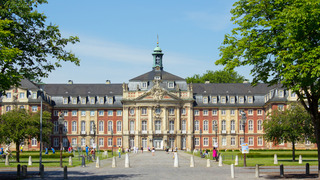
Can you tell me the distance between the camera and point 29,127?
59500mm

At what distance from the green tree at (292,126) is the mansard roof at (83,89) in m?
52.7

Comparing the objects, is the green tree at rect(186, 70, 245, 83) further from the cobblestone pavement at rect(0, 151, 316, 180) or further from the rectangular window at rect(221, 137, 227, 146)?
the cobblestone pavement at rect(0, 151, 316, 180)

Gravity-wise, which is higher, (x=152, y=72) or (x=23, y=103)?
(x=152, y=72)

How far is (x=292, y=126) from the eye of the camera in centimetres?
6172

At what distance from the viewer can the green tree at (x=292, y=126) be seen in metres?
61.2

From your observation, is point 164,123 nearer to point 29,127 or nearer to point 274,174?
point 29,127

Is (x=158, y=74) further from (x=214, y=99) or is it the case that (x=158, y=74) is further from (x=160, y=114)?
(x=214, y=99)

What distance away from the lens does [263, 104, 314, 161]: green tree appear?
61188 mm

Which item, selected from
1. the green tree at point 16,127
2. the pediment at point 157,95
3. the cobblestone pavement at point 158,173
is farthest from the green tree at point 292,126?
the pediment at point 157,95

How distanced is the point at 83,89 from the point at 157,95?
16.6 metres

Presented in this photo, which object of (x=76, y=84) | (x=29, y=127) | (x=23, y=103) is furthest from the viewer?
(x=76, y=84)

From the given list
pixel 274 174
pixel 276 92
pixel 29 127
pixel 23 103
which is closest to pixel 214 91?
pixel 276 92

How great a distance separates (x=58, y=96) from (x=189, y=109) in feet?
88.7

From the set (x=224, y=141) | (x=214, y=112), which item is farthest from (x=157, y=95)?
(x=224, y=141)
